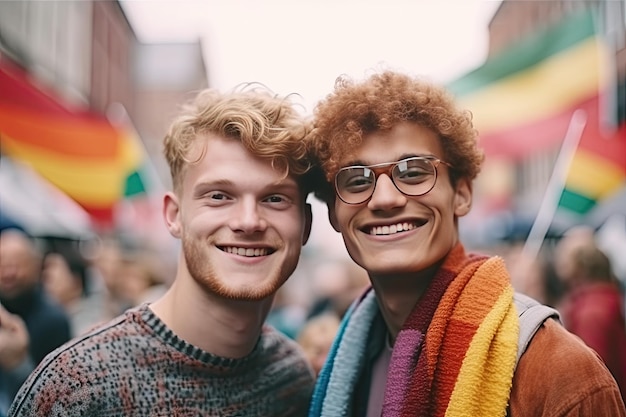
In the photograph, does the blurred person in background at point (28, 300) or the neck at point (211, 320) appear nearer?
the neck at point (211, 320)

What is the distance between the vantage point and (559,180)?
608cm

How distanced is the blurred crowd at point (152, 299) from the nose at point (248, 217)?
4.18 feet

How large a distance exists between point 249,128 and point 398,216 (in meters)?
0.61

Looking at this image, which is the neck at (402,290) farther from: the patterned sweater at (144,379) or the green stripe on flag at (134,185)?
the green stripe on flag at (134,185)

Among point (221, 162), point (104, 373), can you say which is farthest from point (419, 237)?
point (104, 373)

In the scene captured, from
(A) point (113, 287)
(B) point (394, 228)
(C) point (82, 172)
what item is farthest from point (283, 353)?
(C) point (82, 172)

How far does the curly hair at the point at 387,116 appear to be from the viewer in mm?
2436

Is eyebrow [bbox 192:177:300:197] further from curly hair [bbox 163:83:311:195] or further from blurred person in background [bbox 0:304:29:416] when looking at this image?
blurred person in background [bbox 0:304:29:416]

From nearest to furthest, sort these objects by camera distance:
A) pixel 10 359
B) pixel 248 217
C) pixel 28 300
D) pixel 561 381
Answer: pixel 561 381
pixel 248 217
pixel 10 359
pixel 28 300

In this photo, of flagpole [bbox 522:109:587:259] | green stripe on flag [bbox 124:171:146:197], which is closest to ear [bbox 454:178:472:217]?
flagpole [bbox 522:109:587:259]

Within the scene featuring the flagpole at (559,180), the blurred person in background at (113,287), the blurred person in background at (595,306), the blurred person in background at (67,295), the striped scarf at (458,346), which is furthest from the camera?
the blurred person in background at (113,287)

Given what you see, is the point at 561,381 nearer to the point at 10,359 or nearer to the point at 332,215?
the point at 332,215

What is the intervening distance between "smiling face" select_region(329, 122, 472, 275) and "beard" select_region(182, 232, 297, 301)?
1.00 ft

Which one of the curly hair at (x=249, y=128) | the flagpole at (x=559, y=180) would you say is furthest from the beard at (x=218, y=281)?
the flagpole at (x=559, y=180)
